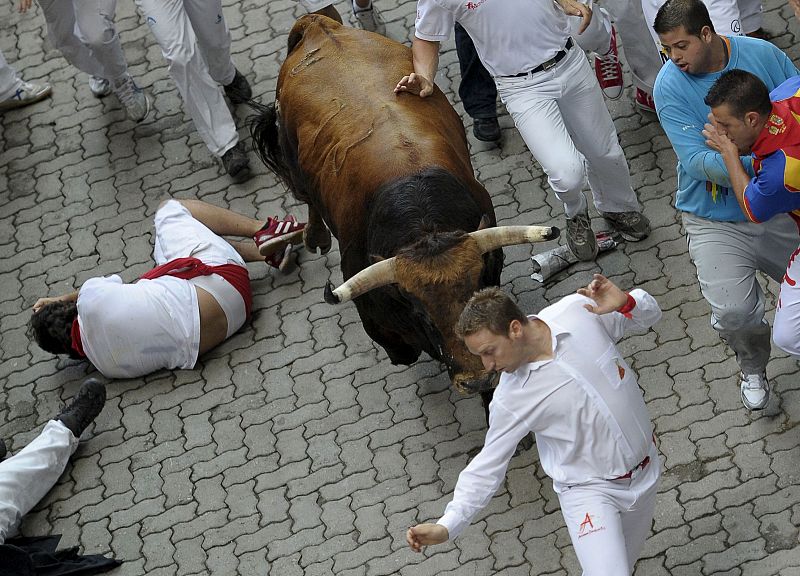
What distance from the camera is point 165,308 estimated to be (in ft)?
25.3

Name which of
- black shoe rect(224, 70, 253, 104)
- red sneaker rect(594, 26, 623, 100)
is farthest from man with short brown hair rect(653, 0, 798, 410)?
black shoe rect(224, 70, 253, 104)

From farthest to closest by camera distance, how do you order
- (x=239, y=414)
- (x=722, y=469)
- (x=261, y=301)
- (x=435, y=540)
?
(x=261, y=301) → (x=239, y=414) → (x=722, y=469) → (x=435, y=540)

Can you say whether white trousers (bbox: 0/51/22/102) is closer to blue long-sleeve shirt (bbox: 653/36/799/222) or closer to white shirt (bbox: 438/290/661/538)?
blue long-sleeve shirt (bbox: 653/36/799/222)

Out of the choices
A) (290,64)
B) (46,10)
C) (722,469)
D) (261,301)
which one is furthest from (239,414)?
(46,10)

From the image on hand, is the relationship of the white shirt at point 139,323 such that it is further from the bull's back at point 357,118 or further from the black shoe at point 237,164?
the black shoe at point 237,164

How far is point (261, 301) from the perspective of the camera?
8.37 metres

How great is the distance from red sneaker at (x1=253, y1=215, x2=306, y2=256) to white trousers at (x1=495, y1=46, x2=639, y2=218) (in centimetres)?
195

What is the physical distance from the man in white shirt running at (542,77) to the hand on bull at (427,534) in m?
3.03

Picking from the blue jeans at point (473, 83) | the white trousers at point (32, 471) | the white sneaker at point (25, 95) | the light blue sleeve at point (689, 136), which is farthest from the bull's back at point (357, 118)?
the white sneaker at point (25, 95)

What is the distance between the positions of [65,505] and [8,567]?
0.93 meters

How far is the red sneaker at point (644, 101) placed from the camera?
858 centimetres

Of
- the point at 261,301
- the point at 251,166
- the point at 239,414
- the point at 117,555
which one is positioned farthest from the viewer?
the point at 251,166

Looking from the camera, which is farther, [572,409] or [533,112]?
[533,112]

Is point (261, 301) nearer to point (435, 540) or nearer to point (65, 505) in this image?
point (65, 505)
